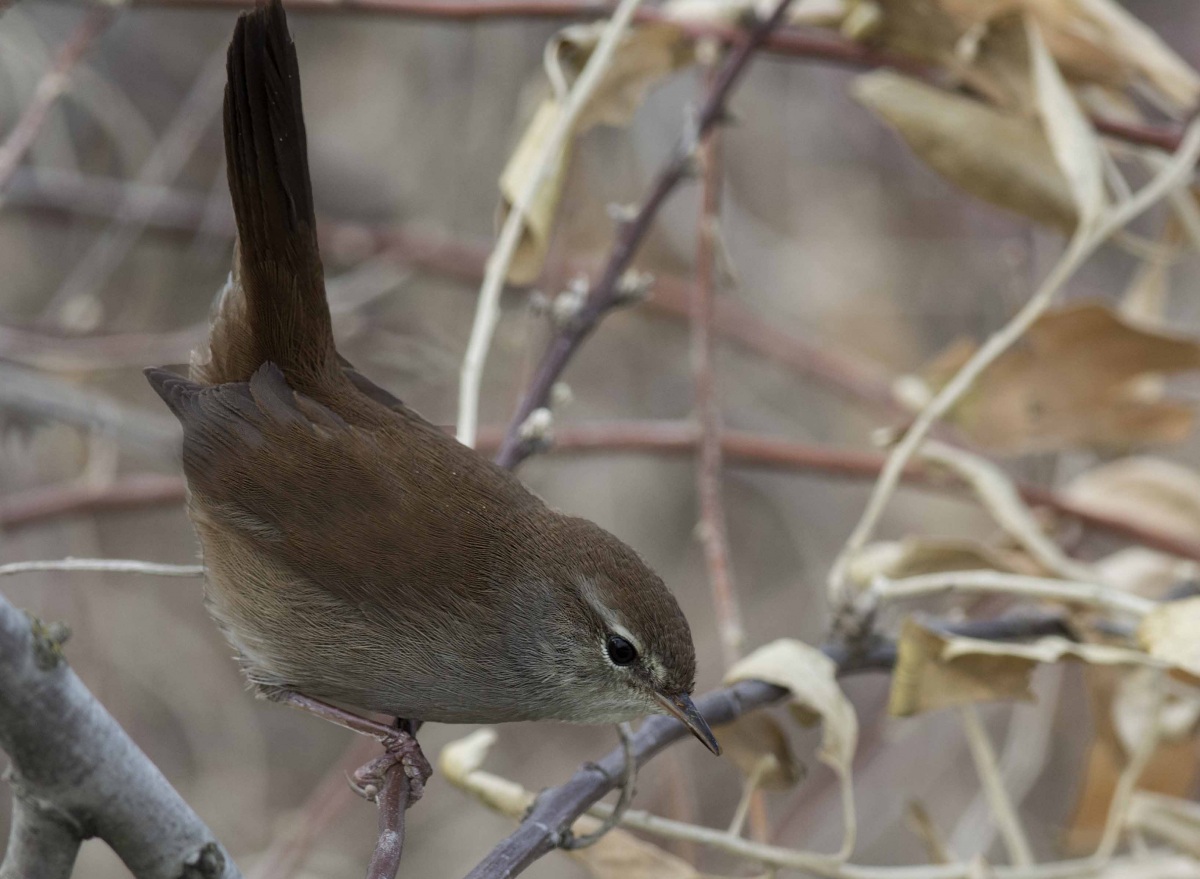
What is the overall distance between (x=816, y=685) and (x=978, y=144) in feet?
4.34

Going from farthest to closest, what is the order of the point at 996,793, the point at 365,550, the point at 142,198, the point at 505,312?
the point at 505,312, the point at 142,198, the point at 996,793, the point at 365,550

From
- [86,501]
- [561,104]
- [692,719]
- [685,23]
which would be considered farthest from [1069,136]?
[86,501]

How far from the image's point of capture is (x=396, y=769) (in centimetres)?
197

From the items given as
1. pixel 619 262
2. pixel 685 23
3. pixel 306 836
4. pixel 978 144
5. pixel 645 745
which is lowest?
pixel 306 836

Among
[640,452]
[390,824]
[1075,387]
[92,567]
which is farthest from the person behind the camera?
[640,452]

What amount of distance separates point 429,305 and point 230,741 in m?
1.88

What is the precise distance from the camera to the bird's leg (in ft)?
6.44

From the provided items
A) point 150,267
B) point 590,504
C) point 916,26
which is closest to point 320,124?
point 150,267

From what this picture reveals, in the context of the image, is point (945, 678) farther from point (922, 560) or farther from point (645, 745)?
point (645, 745)

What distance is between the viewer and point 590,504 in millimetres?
5207

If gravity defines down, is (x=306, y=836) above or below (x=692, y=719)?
below

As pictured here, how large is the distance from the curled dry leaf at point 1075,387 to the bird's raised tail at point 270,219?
1370mm

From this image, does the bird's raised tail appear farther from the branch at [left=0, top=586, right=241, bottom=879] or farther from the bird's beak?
the branch at [left=0, top=586, right=241, bottom=879]

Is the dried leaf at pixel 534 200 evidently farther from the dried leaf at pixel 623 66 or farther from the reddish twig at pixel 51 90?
the reddish twig at pixel 51 90
